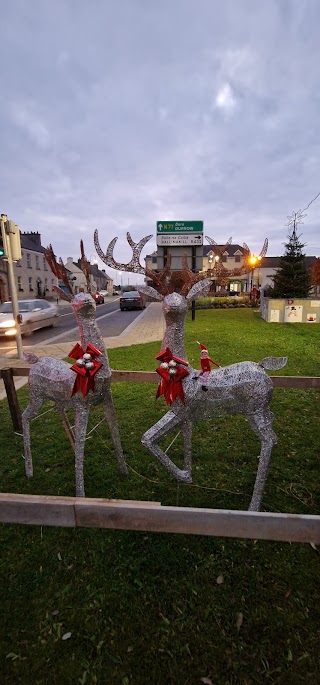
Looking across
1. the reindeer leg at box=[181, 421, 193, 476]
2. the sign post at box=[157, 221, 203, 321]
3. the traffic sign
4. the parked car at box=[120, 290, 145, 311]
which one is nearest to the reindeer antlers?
the reindeer leg at box=[181, 421, 193, 476]

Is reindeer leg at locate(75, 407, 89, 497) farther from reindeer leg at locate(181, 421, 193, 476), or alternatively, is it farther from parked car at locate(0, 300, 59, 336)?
parked car at locate(0, 300, 59, 336)

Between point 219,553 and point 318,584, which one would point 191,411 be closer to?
point 219,553

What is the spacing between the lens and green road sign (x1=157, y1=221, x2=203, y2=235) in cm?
1384

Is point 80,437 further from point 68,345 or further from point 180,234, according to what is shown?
point 180,234

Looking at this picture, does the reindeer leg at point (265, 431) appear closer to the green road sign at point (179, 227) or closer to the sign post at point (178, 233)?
the sign post at point (178, 233)

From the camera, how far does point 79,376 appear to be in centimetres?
257

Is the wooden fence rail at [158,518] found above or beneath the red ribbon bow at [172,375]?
beneath

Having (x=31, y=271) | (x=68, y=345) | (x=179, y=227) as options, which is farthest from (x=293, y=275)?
(x=31, y=271)

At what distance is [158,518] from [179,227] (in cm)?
1382

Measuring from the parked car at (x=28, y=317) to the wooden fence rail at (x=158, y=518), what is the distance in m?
10.1

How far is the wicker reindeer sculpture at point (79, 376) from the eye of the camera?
2.51 m

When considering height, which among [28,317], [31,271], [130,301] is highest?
[31,271]

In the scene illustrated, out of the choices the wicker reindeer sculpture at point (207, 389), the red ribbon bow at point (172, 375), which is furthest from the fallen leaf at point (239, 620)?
the red ribbon bow at point (172, 375)

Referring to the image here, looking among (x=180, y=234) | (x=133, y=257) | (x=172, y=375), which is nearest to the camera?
(x=172, y=375)
